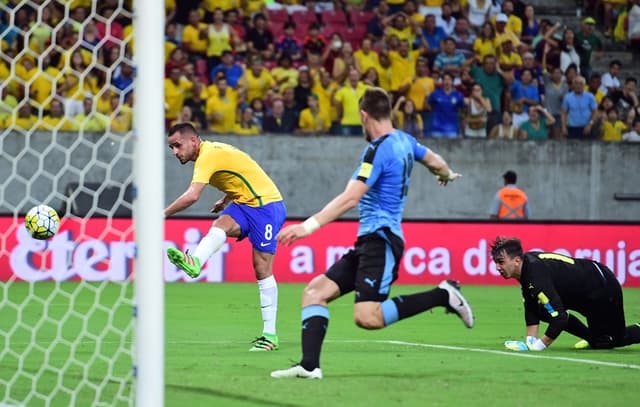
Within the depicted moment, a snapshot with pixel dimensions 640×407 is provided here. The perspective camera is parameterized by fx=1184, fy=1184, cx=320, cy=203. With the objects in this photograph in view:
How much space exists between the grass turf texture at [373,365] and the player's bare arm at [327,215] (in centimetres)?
96

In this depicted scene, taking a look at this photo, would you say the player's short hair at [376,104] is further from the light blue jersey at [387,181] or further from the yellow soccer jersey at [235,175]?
the yellow soccer jersey at [235,175]

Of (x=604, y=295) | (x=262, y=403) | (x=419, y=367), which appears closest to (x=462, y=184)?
(x=604, y=295)

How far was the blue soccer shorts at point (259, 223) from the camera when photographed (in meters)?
10.5

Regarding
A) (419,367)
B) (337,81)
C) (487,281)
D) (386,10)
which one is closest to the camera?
(419,367)

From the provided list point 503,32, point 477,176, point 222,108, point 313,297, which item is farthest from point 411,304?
point 503,32

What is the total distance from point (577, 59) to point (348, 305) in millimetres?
9591

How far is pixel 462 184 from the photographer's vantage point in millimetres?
21969

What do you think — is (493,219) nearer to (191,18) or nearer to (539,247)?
(539,247)

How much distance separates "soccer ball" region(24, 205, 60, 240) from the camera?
10.6 meters

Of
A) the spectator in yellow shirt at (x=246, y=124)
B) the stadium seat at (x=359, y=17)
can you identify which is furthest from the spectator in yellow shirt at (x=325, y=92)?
the stadium seat at (x=359, y=17)

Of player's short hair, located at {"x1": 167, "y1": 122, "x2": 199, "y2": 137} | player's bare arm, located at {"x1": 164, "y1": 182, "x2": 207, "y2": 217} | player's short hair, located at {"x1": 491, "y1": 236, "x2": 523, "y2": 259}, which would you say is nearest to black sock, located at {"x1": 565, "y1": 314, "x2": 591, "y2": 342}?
player's short hair, located at {"x1": 491, "y1": 236, "x2": 523, "y2": 259}

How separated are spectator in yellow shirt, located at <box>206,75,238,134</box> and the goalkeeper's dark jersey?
36.8 ft

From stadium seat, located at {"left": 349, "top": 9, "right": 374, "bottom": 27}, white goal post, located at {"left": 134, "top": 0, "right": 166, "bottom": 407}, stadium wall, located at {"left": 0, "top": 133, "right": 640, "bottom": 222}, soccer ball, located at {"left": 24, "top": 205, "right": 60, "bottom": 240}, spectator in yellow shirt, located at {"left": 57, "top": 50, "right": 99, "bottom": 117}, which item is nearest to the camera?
white goal post, located at {"left": 134, "top": 0, "right": 166, "bottom": 407}

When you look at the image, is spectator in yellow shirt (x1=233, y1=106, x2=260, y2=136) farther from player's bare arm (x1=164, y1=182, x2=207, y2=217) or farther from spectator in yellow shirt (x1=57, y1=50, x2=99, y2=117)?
player's bare arm (x1=164, y1=182, x2=207, y2=217)
